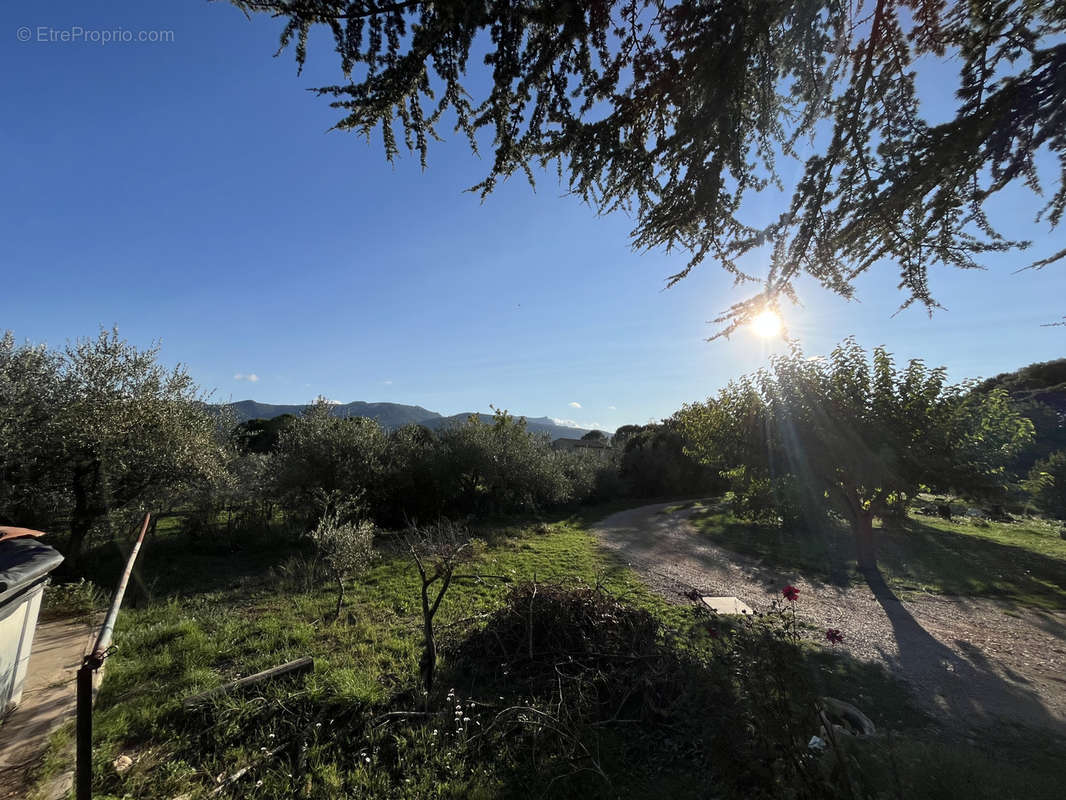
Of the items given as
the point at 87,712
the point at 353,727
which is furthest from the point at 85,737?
the point at 353,727

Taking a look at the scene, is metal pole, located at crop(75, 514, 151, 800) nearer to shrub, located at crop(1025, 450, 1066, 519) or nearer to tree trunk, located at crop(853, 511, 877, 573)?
tree trunk, located at crop(853, 511, 877, 573)

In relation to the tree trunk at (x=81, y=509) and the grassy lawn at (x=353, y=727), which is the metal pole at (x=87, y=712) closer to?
the grassy lawn at (x=353, y=727)

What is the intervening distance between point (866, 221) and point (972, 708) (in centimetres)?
555

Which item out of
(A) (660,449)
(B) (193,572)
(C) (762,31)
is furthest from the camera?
(A) (660,449)

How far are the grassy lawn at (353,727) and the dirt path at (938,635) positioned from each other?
0.68m

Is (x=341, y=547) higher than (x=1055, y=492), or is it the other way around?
(x=1055, y=492)

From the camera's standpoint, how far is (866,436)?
9.51m

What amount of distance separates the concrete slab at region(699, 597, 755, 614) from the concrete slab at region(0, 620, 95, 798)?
335 inches

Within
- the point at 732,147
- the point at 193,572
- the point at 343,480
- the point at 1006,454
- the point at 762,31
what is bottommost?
the point at 193,572

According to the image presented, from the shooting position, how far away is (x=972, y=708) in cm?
450

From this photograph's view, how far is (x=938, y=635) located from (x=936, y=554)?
299 inches

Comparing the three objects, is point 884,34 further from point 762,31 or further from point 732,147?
point 732,147

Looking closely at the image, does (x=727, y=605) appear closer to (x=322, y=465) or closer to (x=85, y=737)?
(x=85, y=737)

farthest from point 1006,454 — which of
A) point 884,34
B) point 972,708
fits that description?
point 884,34
